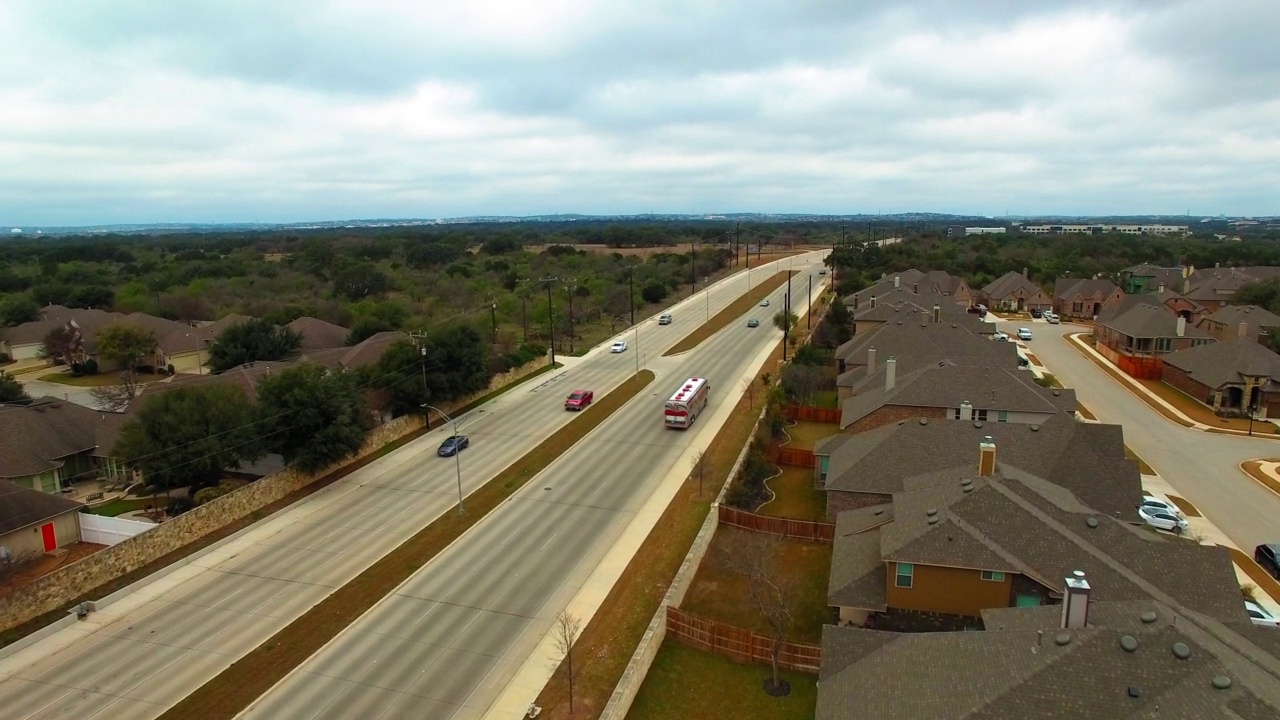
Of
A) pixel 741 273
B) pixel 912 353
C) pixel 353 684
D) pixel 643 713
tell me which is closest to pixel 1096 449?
pixel 912 353

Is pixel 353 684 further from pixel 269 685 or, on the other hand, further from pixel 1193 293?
pixel 1193 293

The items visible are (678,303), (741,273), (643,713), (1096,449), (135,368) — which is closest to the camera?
(643,713)

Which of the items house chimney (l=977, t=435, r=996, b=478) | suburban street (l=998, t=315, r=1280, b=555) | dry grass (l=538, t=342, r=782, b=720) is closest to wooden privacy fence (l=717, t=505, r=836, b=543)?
dry grass (l=538, t=342, r=782, b=720)

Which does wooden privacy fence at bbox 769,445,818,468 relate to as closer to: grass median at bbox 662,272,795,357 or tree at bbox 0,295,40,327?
grass median at bbox 662,272,795,357

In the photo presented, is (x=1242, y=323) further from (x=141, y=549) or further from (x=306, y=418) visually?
(x=141, y=549)

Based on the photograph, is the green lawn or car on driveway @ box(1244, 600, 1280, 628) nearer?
the green lawn

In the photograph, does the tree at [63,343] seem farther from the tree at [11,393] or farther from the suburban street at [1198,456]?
the suburban street at [1198,456]
